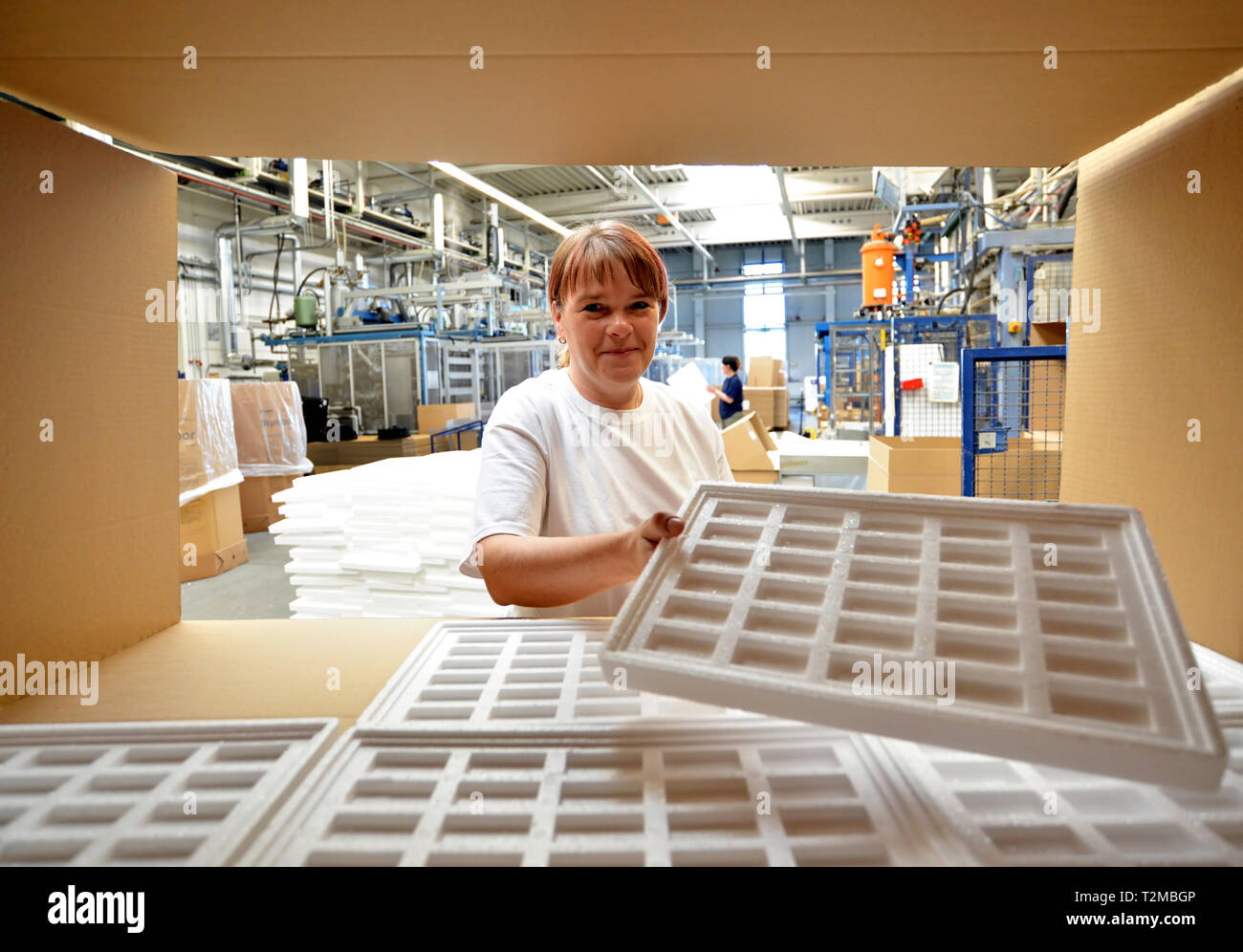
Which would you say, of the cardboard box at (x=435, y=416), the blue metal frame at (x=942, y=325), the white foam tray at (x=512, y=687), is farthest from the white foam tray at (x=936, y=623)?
the cardboard box at (x=435, y=416)

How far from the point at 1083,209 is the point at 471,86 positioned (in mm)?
1084

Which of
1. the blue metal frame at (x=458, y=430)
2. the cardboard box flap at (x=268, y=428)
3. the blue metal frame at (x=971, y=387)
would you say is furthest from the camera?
the blue metal frame at (x=458, y=430)

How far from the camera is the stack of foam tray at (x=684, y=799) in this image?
52cm

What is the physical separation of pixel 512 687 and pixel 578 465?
0.64m

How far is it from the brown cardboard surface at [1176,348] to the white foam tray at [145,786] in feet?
3.74

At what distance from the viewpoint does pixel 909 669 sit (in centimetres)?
58

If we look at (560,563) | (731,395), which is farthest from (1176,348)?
(731,395)

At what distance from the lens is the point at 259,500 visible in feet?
20.1

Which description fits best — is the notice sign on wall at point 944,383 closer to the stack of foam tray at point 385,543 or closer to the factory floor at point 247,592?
the factory floor at point 247,592

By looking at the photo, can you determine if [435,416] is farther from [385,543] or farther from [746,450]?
[385,543]

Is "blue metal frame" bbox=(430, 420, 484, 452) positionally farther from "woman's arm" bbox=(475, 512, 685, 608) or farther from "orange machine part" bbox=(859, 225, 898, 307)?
"woman's arm" bbox=(475, 512, 685, 608)

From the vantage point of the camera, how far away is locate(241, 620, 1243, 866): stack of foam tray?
522 mm

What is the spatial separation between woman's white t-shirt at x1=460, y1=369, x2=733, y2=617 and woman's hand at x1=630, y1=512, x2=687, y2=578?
1.24ft

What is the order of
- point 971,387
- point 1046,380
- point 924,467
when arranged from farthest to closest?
point 924,467 < point 1046,380 < point 971,387
